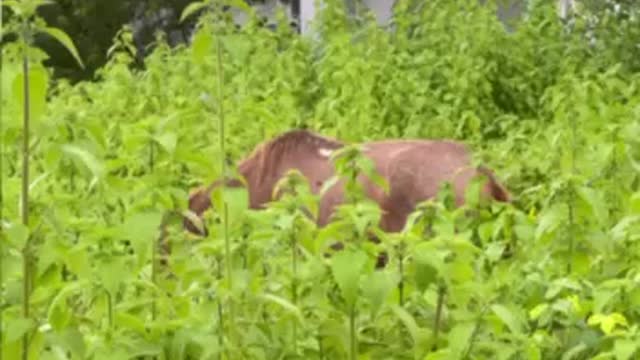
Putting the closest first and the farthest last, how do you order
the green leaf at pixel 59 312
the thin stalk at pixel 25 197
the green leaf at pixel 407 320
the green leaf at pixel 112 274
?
the thin stalk at pixel 25 197 → the green leaf at pixel 59 312 → the green leaf at pixel 112 274 → the green leaf at pixel 407 320

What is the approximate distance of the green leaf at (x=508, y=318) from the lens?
9.21 ft

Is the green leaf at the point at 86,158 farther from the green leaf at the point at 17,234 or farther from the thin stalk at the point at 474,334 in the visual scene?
the thin stalk at the point at 474,334

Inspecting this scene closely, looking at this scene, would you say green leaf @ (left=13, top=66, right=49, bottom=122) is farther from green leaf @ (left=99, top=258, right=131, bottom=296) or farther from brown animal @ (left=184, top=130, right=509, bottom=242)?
brown animal @ (left=184, top=130, right=509, bottom=242)

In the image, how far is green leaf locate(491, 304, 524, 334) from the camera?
2.81 metres

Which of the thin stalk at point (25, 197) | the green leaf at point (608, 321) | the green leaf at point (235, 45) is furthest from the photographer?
the green leaf at point (608, 321)

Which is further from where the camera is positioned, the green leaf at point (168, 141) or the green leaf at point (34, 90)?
the green leaf at point (168, 141)

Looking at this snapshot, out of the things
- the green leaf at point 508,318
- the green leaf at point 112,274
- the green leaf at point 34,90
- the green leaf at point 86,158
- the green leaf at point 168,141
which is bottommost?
the green leaf at point 508,318

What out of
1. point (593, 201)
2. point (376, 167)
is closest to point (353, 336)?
point (593, 201)

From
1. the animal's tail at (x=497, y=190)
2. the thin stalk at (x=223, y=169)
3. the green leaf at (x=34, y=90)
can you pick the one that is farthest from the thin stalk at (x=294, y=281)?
the animal's tail at (x=497, y=190)

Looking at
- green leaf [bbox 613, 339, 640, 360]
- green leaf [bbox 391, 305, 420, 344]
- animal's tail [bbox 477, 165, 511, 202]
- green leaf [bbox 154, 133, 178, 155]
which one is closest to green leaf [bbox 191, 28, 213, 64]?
green leaf [bbox 154, 133, 178, 155]

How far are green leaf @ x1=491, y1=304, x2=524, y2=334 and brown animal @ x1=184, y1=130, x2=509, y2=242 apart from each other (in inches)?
93.3

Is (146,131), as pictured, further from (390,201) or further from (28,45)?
(390,201)

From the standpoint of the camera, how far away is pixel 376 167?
18.0 feet

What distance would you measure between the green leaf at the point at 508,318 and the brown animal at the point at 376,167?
2.37 m
